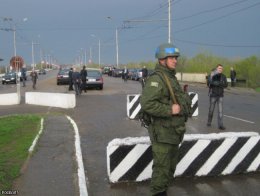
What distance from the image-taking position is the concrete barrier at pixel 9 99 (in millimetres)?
25781

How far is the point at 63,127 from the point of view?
14906 millimetres

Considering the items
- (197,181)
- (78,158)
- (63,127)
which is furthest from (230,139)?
(63,127)

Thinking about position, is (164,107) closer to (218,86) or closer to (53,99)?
(218,86)

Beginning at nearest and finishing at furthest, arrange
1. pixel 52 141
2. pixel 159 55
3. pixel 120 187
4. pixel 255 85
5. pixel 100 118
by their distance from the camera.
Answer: pixel 159 55 → pixel 120 187 → pixel 52 141 → pixel 100 118 → pixel 255 85

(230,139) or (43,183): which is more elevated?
(230,139)

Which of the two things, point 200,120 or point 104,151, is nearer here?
point 104,151

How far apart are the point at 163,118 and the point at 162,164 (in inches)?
21.6

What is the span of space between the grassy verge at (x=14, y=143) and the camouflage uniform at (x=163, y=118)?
2.58m

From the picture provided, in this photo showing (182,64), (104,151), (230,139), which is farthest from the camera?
(182,64)

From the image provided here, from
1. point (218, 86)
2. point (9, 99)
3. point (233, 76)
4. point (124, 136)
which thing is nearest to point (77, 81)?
point (9, 99)

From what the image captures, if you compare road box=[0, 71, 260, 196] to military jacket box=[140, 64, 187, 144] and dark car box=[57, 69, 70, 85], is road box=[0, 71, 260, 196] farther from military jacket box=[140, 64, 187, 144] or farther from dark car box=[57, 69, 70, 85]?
dark car box=[57, 69, 70, 85]

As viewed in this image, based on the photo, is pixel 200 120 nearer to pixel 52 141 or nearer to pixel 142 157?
pixel 52 141

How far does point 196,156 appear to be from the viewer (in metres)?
8.17

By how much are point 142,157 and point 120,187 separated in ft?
1.85
